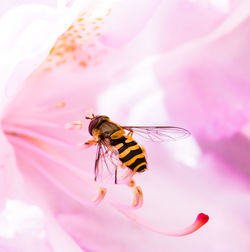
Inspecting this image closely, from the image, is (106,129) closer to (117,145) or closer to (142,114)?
(117,145)

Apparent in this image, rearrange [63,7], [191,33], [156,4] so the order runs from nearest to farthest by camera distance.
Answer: [63,7] → [156,4] → [191,33]

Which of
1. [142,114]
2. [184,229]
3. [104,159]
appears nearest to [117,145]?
[104,159]

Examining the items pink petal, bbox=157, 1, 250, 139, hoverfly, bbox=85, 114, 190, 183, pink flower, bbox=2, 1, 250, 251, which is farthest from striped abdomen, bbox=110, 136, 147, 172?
pink petal, bbox=157, 1, 250, 139

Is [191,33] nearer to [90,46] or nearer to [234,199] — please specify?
[90,46]

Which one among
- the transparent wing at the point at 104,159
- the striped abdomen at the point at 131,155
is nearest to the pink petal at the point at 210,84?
Result: the transparent wing at the point at 104,159

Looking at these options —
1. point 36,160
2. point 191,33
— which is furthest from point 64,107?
point 191,33
